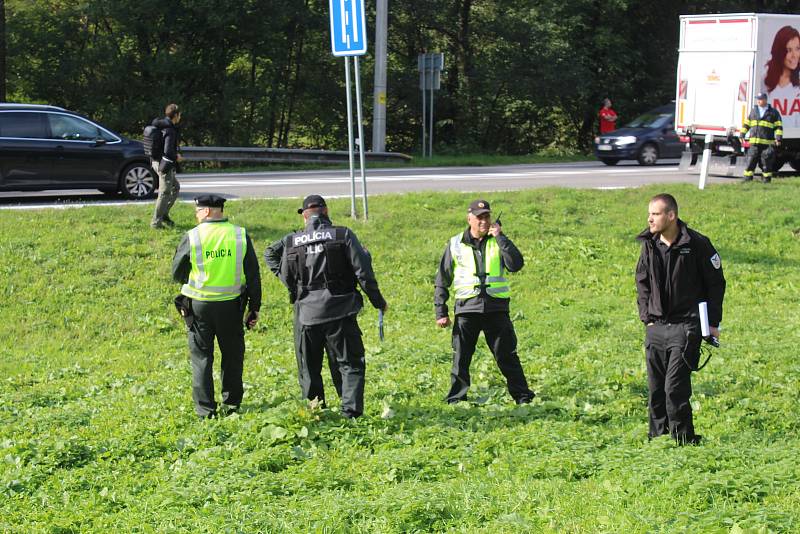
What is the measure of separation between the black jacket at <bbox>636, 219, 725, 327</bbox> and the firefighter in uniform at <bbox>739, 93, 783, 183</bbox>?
13.6m

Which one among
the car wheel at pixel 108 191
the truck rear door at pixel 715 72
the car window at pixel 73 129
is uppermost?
the truck rear door at pixel 715 72

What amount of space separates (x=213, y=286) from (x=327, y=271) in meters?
0.89

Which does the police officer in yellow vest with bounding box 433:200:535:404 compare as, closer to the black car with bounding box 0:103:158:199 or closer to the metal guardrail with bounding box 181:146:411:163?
the black car with bounding box 0:103:158:199

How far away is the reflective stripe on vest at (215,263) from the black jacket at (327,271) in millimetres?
430

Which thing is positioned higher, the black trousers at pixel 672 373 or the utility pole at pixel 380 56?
the utility pole at pixel 380 56

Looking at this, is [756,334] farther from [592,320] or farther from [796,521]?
[796,521]

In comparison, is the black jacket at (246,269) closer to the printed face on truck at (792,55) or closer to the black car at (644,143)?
the printed face on truck at (792,55)

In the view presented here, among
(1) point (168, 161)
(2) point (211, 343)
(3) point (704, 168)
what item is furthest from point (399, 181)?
(2) point (211, 343)

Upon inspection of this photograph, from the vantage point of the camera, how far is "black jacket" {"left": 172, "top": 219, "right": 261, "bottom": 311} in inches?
300

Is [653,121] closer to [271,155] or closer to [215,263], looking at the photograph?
[271,155]

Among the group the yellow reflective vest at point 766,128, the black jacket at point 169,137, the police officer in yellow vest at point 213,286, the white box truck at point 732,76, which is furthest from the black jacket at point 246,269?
the white box truck at point 732,76

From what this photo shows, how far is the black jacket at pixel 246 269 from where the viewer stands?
7625 mm

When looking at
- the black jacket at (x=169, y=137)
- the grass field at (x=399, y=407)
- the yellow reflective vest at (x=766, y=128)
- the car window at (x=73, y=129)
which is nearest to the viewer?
the grass field at (x=399, y=407)

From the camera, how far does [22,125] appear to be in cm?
1650
